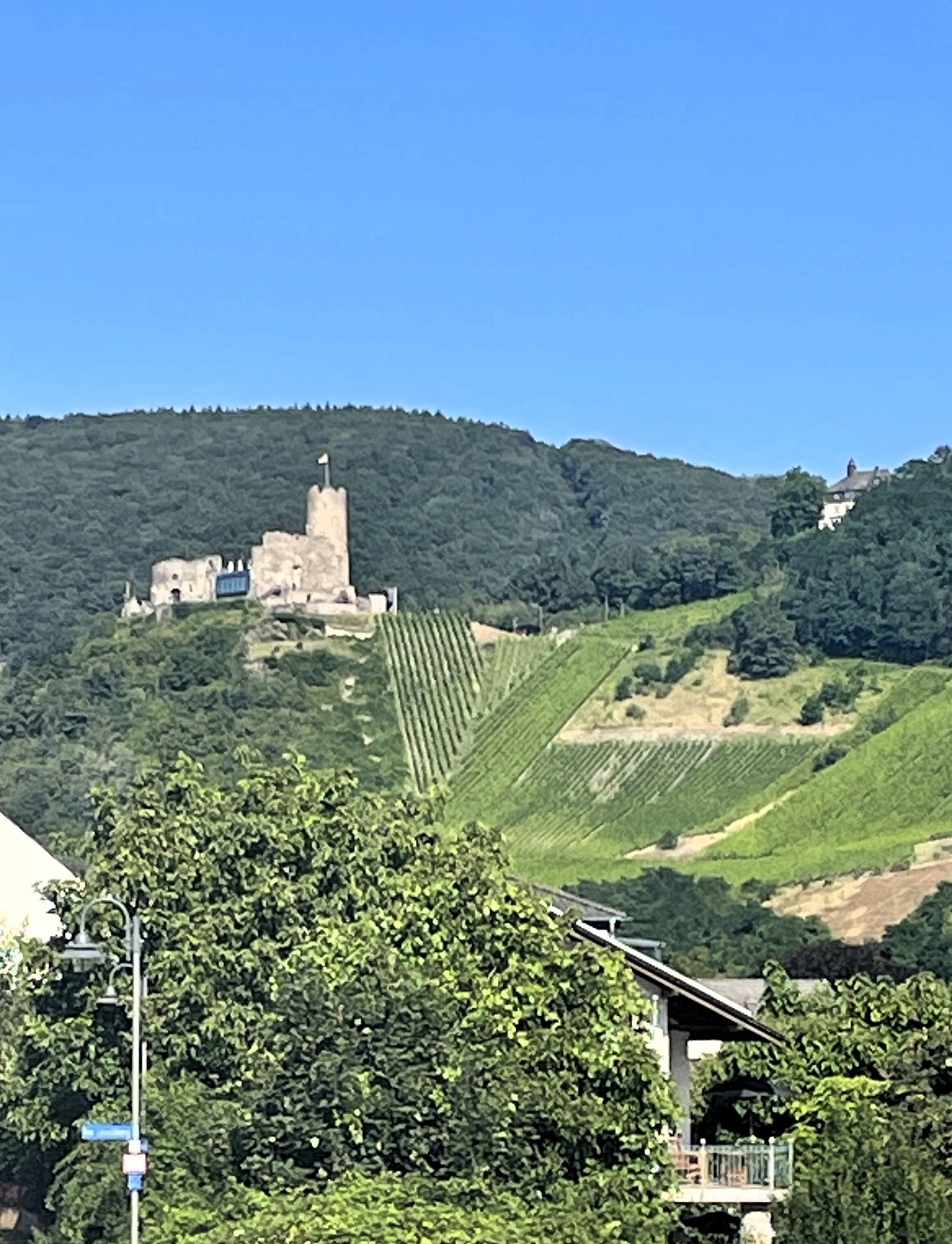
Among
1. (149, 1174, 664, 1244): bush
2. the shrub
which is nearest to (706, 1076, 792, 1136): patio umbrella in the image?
(149, 1174, 664, 1244): bush

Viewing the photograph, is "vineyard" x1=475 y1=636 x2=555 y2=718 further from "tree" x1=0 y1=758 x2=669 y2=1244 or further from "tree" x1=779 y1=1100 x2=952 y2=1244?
"tree" x1=779 y1=1100 x2=952 y2=1244

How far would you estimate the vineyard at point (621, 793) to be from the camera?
154000mm

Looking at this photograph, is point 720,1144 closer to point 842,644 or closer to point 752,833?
point 752,833

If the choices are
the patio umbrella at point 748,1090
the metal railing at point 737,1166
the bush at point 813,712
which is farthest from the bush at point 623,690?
the metal railing at point 737,1166

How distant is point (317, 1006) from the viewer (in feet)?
116

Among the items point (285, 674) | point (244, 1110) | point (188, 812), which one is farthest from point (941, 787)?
point (244, 1110)

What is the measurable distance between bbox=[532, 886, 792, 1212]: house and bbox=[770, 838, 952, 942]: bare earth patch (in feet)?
267

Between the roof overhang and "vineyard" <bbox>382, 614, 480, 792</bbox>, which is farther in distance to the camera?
"vineyard" <bbox>382, 614, 480, 792</bbox>

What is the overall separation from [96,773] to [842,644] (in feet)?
183

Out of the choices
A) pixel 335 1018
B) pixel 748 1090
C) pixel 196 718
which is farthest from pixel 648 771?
pixel 335 1018

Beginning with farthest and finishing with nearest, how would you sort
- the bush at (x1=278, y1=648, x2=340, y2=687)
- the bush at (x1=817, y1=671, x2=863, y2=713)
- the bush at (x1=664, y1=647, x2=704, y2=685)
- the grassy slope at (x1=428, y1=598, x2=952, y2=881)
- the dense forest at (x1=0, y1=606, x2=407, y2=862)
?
the bush at (x1=278, y1=648, x2=340, y2=687)
the bush at (x1=664, y1=647, x2=704, y2=685)
the bush at (x1=817, y1=671, x2=863, y2=713)
the dense forest at (x1=0, y1=606, x2=407, y2=862)
the grassy slope at (x1=428, y1=598, x2=952, y2=881)

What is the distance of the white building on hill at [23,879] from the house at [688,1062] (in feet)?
63.3

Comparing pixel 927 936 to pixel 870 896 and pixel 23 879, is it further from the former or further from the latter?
pixel 23 879

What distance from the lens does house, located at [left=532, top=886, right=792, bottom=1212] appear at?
37375 millimetres
